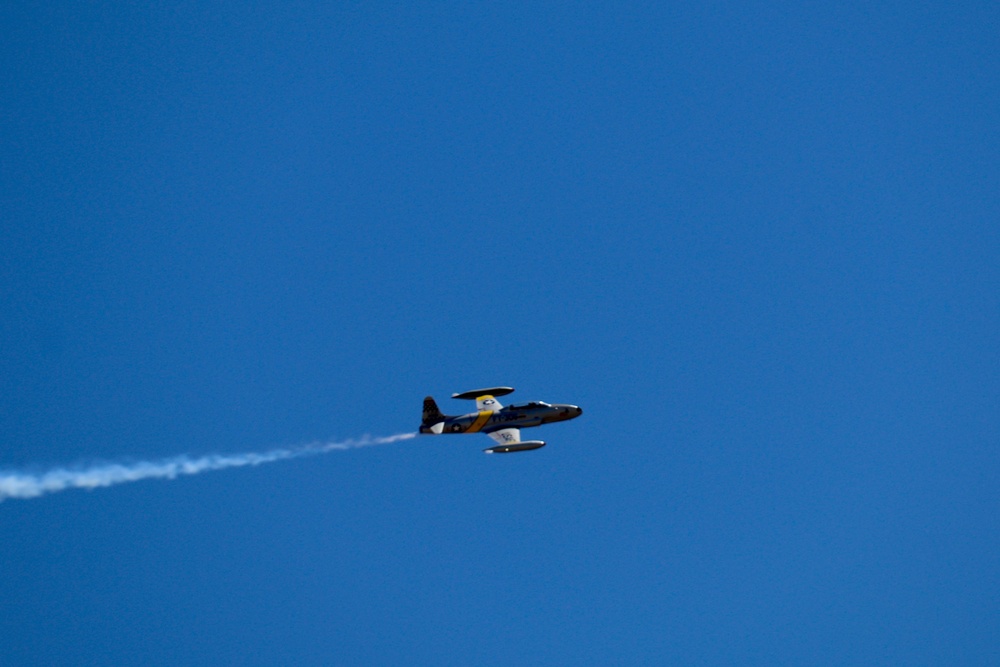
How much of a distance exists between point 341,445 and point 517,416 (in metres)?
15.5

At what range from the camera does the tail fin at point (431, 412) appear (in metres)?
79.1

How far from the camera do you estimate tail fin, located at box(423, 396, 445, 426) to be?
79.1 m

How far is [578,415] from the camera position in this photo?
78.8m

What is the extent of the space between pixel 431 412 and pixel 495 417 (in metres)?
5.84

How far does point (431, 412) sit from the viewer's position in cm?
A: 7919

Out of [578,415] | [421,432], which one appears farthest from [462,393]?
[578,415]

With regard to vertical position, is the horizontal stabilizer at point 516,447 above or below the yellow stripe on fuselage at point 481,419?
below

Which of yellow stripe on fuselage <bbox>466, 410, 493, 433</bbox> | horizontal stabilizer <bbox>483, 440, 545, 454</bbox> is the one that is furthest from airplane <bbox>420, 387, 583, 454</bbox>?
horizontal stabilizer <bbox>483, 440, 545, 454</bbox>

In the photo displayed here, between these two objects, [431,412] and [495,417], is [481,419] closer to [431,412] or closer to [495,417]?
[495,417]

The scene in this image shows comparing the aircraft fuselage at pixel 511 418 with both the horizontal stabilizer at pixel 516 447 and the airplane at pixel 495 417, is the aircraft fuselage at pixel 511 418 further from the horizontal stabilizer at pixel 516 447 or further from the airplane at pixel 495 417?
the horizontal stabilizer at pixel 516 447

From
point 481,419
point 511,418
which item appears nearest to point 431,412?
point 481,419

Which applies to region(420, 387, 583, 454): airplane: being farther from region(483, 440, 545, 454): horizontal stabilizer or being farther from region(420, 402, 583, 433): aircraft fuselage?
region(483, 440, 545, 454): horizontal stabilizer

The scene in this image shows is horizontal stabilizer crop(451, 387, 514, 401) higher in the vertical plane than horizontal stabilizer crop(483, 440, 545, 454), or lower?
higher

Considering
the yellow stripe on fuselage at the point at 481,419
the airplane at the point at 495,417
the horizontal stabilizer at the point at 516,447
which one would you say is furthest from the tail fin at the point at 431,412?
the horizontal stabilizer at the point at 516,447
